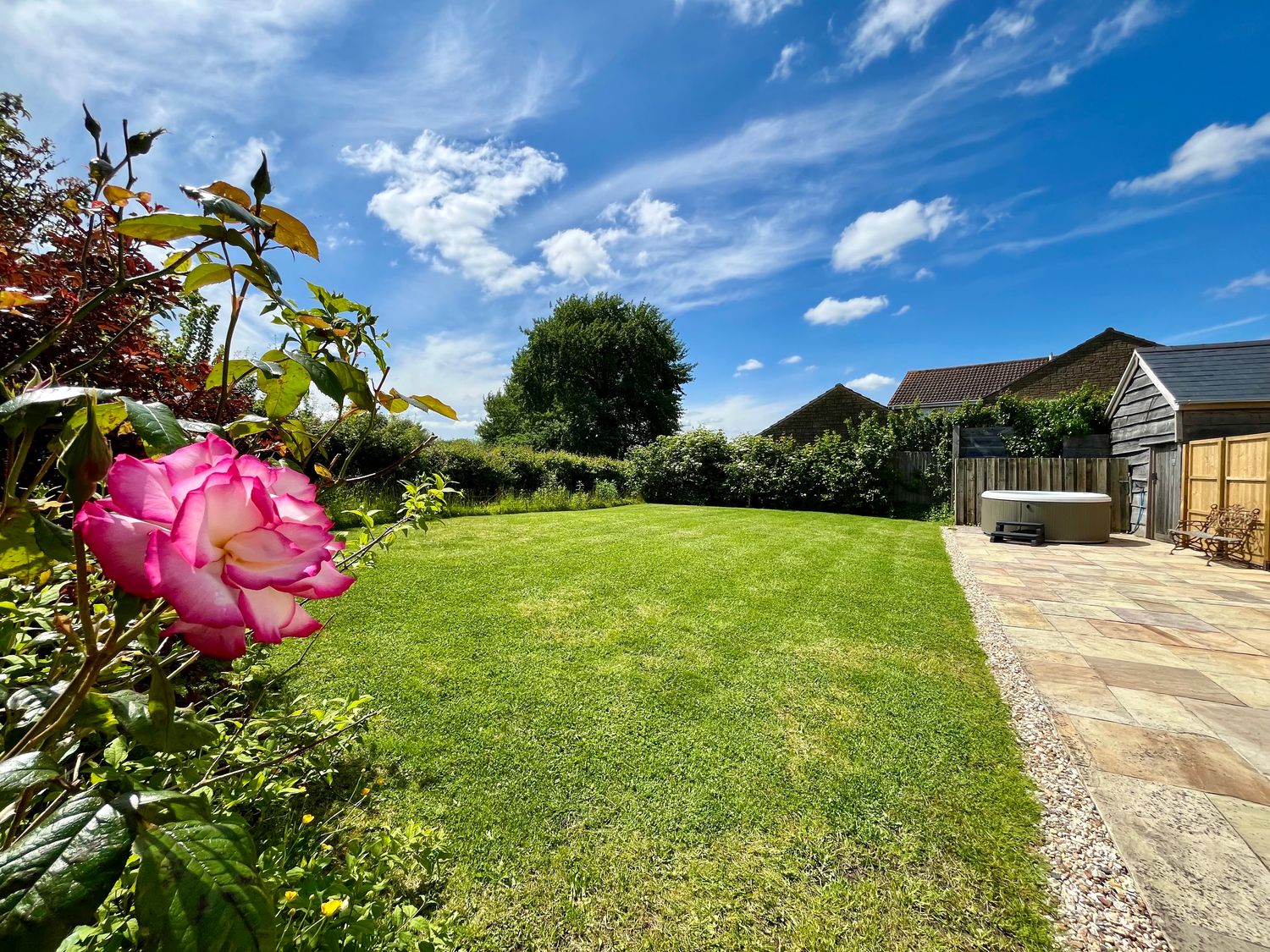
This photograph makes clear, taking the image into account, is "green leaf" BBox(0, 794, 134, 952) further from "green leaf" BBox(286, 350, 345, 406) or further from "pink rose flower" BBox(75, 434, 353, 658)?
"green leaf" BBox(286, 350, 345, 406)

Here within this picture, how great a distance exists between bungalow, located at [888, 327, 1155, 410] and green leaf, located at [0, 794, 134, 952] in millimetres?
17712

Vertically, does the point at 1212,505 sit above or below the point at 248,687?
above

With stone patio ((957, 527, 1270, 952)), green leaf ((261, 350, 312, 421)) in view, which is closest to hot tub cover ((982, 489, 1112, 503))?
stone patio ((957, 527, 1270, 952))

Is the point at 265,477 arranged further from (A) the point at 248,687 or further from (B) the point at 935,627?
(B) the point at 935,627

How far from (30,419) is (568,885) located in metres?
1.94

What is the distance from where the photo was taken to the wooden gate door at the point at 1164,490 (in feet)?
26.9

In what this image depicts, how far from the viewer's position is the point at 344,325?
3.20 feet

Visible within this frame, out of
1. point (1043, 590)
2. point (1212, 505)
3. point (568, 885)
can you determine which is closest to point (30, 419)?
point (568, 885)

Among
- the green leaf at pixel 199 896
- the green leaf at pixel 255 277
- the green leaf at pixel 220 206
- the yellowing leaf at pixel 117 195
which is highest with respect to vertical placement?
the yellowing leaf at pixel 117 195

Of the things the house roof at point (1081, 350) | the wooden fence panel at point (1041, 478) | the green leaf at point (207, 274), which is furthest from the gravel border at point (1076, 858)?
the house roof at point (1081, 350)

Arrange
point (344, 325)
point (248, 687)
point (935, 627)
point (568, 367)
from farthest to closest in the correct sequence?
point (568, 367), point (935, 627), point (248, 687), point (344, 325)

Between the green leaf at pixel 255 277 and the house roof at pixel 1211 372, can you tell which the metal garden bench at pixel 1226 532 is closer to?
the house roof at pixel 1211 372

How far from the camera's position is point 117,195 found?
0.76 metres

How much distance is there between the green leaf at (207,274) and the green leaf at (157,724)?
508 millimetres
